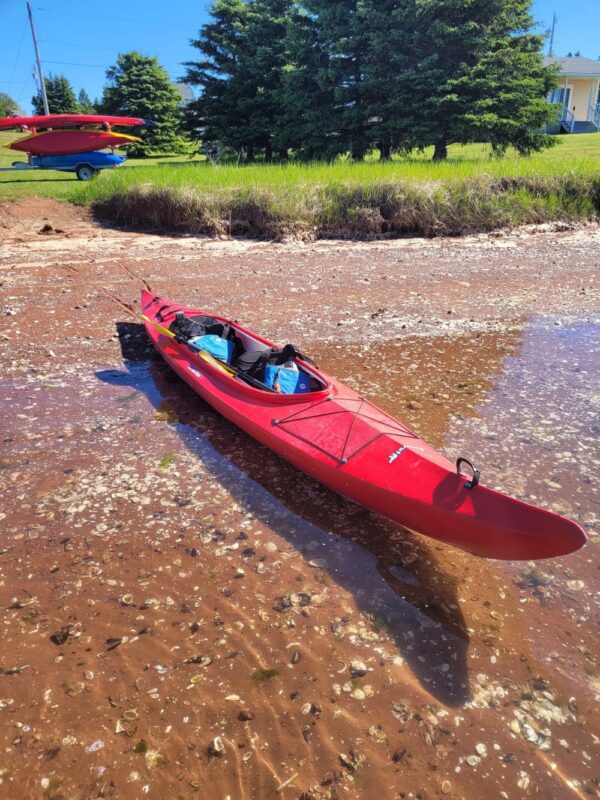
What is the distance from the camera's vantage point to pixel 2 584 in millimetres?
3127

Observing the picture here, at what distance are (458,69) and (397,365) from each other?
1653 cm

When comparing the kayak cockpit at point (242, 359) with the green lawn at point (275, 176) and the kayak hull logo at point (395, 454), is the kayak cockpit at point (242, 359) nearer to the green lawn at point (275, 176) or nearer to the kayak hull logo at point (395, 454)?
the kayak hull logo at point (395, 454)

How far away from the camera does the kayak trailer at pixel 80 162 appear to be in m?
17.1

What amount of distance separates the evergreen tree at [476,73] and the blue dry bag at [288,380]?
54.1ft

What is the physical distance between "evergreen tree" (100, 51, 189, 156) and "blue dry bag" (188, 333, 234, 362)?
2866cm

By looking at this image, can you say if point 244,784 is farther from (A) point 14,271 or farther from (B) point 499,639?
(A) point 14,271

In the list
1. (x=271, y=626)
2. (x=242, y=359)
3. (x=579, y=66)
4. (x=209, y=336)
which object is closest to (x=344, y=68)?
(x=209, y=336)

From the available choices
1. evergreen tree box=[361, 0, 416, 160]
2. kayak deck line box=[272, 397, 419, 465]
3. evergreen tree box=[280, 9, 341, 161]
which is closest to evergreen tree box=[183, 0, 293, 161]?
evergreen tree box=[280, 9, 341, 161]

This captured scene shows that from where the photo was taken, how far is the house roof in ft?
111

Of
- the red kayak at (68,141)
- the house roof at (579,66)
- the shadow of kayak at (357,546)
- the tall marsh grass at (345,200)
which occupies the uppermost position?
the house roof at (579,66)

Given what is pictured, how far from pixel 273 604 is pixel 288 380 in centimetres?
218

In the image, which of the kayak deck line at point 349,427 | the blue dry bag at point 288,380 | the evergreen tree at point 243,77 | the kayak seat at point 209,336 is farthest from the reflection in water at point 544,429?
the evergreen tree at point 243,77

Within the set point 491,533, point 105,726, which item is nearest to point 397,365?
point 491,533

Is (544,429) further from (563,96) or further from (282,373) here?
(563,96)
